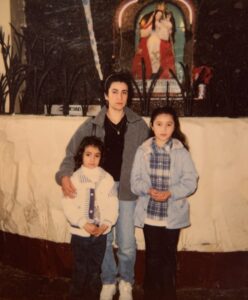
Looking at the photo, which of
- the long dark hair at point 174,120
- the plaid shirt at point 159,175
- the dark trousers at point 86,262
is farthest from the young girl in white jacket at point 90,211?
the long dark hair at point 174,120

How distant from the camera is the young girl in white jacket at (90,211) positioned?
9.57ft

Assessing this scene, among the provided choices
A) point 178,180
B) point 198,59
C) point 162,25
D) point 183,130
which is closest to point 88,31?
point 162,25

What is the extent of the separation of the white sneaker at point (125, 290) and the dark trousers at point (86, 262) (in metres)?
0.21

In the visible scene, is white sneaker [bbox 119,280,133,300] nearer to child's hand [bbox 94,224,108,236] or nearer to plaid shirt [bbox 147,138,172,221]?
child's hand [bbox 94,224,108,236]

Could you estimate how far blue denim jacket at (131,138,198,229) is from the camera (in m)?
2.85

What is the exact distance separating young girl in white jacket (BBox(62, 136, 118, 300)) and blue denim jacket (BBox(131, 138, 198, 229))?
0.62 feet

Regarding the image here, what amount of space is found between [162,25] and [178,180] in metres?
4.75

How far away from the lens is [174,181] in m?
2.89

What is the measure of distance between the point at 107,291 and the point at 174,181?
3.46ft

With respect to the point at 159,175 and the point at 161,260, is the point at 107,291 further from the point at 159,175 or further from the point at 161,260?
the point at 159,175

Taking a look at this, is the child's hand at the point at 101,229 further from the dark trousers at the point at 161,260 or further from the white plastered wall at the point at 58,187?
the white plastered wall at the point at 58,187

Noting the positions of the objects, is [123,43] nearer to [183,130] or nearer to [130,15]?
[130,15]

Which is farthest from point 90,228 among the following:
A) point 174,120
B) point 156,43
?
point 156,43

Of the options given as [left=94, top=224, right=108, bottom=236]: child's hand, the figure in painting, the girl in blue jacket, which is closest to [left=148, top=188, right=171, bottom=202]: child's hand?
the girl in blue jacket
